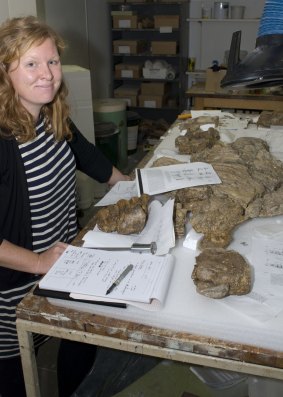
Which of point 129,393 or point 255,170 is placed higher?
point 255,170

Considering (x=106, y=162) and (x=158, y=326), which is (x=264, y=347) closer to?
(x=158, y=326)

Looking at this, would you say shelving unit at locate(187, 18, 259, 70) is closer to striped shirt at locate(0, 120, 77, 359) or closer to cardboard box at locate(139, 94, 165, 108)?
cardboard box at locate(139, 94, 165, 108)

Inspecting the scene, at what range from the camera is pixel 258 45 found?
0.84 metres

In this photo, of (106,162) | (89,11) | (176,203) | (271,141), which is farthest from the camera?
(89,11)

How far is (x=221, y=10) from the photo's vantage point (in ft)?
A: 13.7

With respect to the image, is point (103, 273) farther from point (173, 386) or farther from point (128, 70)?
point (128, 70)

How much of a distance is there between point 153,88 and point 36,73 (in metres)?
3.49

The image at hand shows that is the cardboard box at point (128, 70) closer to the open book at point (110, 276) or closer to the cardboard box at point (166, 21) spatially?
the cardboard box at point (166, 21)

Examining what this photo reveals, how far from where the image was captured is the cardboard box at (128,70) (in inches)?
177

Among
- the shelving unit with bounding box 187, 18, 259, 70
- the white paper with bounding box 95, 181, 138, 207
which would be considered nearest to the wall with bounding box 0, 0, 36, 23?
the white paper with bounding box 95, 181, 138, 207

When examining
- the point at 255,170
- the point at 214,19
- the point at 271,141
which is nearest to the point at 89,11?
the point at 214,19

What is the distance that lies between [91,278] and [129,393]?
76 cm

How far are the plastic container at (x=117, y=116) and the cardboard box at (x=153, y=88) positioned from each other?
877 millimetres

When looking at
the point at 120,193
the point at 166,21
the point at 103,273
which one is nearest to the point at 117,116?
the point at 166,21
